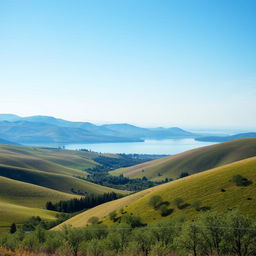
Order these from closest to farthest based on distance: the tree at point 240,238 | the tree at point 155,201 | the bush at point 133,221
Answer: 1. the tree at point 240,238
2. the bush at point 133,221
3. the tree at point 155,201

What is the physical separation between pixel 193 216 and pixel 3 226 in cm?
7428

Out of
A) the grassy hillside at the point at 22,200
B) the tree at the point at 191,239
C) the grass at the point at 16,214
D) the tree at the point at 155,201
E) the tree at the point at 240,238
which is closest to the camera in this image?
the tree at the point at 240,238

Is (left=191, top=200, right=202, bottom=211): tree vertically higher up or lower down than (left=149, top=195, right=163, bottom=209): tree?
higher up

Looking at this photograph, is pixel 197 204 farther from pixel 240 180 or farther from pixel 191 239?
pixel 191 239

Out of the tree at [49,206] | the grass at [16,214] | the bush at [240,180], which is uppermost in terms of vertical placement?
the bush at [240,180]

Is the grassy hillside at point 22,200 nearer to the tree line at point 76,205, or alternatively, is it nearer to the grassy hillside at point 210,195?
the tree line at point 76,205

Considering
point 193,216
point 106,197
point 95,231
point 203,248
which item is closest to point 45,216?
point 106,197

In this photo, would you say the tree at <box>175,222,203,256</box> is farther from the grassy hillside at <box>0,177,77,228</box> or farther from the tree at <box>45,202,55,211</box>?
the tree at <box>45,202,55,211</box>

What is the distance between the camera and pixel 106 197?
14062cm

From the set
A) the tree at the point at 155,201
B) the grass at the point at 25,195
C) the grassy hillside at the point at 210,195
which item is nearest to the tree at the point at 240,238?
the grassy hillside at the point at 210,195

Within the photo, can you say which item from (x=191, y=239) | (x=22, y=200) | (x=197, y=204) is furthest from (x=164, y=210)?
(x=22, y=200)

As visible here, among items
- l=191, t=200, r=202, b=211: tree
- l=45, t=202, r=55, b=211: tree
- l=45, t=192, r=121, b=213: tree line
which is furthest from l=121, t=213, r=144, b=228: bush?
l=45, t=202, r=55, b=211: tree

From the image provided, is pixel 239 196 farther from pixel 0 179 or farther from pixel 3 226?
pixel 0 179

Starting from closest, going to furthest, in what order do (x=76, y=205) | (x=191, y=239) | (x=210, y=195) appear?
(x=191, y=239), (x=210, y=195), (x=76, y=205)
